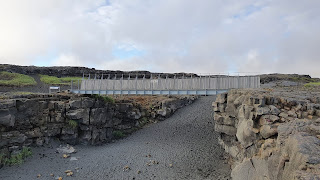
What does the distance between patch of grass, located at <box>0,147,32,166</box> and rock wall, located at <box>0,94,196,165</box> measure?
0.55m

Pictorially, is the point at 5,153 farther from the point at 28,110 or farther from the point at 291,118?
the point at 291,118

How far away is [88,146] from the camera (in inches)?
1133

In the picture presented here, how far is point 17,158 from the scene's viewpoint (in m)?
22.0

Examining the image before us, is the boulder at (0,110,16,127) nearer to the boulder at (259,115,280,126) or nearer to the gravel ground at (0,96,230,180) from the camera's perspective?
the gravel ground at (0,96,230,180)

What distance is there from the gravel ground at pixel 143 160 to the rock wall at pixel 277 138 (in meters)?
3.60

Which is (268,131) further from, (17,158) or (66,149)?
(17,158)

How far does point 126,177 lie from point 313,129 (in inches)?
583

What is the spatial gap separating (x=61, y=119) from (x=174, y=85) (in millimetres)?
14131

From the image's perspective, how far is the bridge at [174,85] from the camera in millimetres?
27047

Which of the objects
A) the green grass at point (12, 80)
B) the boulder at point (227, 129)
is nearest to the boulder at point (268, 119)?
the boulder at point (227, 129)

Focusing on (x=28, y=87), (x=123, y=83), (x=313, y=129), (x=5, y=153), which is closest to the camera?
(x=313, y=129)

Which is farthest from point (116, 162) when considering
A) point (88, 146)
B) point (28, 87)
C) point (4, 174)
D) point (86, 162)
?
point (28, 87)

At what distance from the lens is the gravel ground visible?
20641 millimetres

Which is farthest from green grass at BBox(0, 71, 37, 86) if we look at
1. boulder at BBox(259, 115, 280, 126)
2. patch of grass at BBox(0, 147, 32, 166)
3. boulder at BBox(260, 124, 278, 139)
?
boulder at BBox(260, 124, 278, 139)
